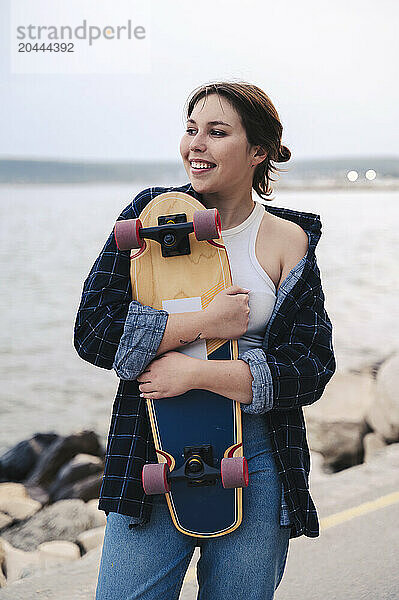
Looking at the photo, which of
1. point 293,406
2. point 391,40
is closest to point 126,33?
point 391,40

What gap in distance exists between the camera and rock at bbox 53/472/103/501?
137 inches

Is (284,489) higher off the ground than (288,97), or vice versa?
(288,97)

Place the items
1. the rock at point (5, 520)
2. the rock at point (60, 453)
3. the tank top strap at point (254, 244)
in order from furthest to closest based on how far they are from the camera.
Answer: the rock at point (60, 453)
the rock at point (5, 520)
the tank top strap at point (254, 244)

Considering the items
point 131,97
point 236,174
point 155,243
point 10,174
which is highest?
point 131,97

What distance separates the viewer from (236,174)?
1.21 meters

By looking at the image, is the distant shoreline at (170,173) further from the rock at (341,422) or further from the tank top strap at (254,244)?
the tank top strap at (254,244)

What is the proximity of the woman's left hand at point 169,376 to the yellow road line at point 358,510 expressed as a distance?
1.67 m

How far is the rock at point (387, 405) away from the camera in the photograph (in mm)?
3883

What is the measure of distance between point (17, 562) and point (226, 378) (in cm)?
223

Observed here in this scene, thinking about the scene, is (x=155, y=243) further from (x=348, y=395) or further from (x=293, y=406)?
(x=348, y=395)

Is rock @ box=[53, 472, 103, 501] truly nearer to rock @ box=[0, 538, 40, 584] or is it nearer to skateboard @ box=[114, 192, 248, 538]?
rock @ box=[0, 538, 40, 584]

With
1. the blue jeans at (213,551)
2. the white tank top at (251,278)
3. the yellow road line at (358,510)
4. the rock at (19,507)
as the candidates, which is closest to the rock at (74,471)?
the rock at (19,507)

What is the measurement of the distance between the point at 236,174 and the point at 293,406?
408 millimetres

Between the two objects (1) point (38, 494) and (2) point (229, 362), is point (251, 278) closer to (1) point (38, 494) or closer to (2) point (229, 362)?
(2) point (229, 362)
